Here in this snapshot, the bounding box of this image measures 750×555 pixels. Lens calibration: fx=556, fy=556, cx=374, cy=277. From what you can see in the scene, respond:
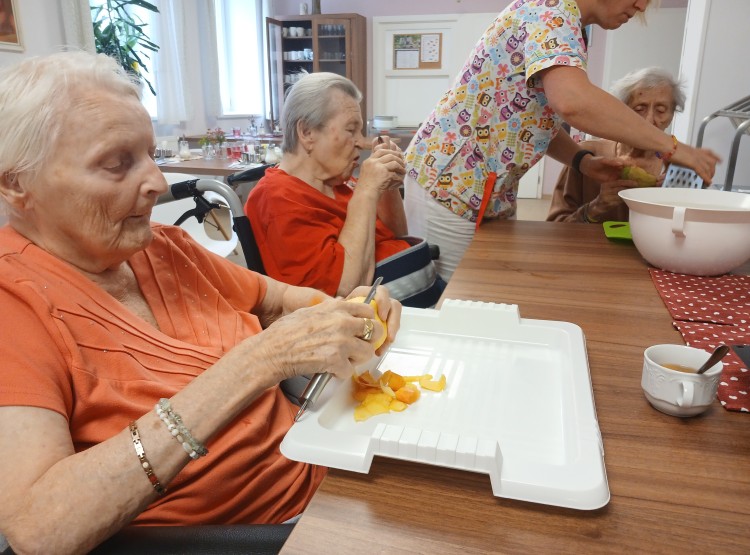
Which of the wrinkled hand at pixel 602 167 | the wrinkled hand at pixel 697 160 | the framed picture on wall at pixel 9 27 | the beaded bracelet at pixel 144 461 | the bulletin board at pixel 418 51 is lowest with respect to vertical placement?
the beaded bracelet at pixel 144 461

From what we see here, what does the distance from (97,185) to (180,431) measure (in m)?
0.40

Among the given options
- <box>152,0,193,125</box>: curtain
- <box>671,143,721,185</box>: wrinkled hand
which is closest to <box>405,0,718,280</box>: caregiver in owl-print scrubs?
<box>671,143,721,185</box>: wrinkled hand

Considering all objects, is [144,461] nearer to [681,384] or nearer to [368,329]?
[368,329]

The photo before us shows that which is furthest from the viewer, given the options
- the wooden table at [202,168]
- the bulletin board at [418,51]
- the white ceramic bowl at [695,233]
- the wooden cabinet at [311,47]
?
the bulletin board at [418,51]

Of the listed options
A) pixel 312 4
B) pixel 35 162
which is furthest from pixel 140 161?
pixel 312 4

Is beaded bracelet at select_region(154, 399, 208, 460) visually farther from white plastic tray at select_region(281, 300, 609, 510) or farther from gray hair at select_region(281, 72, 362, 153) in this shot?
gray hair at select_region(281, 72, 362, 153)

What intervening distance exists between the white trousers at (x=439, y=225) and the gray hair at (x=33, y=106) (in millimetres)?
1138

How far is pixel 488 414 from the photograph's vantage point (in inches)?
28.8

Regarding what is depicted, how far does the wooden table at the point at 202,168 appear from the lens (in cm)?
326

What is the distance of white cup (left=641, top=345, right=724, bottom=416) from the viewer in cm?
69

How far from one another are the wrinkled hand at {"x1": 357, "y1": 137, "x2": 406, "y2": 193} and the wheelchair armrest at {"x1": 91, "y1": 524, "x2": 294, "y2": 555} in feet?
3.71

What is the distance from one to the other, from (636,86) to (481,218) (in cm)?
93

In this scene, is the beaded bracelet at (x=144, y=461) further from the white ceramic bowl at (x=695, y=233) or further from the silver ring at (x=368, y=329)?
the white ceramic bowl at (x=695, y=233)

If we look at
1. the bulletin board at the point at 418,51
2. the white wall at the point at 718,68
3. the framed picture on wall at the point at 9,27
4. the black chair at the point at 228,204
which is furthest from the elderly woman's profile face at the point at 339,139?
the bulletin board at the point at 418,51
